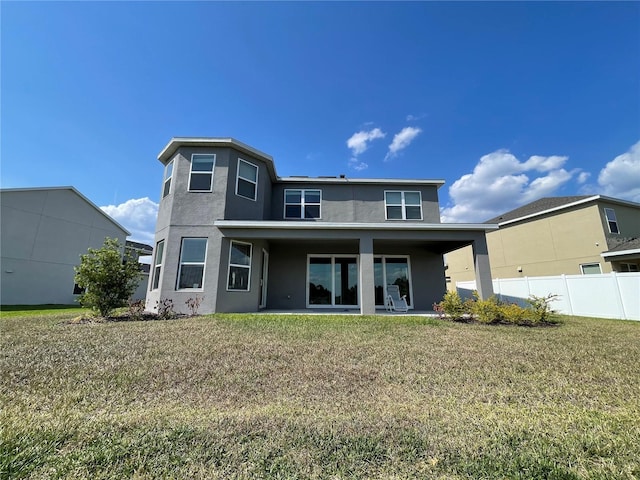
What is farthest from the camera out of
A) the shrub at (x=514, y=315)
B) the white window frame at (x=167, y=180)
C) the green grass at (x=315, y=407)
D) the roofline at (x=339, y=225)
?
the white window frame at (x=167, y=180)

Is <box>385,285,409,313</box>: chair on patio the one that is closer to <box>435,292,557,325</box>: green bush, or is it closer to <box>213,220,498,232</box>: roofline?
<box>435,292,557,325</box>: green bush

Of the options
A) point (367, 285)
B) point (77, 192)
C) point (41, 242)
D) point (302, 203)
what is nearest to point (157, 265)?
point (302, 203)

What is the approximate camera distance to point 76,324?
706 cm

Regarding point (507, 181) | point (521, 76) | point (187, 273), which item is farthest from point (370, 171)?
point (507, 181)

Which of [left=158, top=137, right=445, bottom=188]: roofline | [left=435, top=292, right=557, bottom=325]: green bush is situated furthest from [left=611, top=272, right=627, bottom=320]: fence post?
[left=158, top=137, right=445, bottom=188]: roofline

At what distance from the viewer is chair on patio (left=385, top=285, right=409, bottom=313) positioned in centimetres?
1083

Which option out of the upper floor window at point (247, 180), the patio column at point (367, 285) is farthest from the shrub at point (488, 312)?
the upper floor window at point (247, 180)

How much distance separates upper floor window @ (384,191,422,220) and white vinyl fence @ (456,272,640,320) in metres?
6.01

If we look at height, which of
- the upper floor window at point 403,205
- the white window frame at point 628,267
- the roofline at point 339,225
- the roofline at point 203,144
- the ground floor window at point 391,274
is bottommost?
the ground floor window at point 391,274

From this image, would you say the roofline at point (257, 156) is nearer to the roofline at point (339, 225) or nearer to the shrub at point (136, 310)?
the roofline at point (339, 225)

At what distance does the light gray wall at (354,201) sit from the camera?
12008 millimetres

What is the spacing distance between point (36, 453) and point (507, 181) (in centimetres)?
2868

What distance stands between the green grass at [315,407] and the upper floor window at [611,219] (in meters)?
12.8

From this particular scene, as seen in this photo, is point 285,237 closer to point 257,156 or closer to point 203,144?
point 257,156
